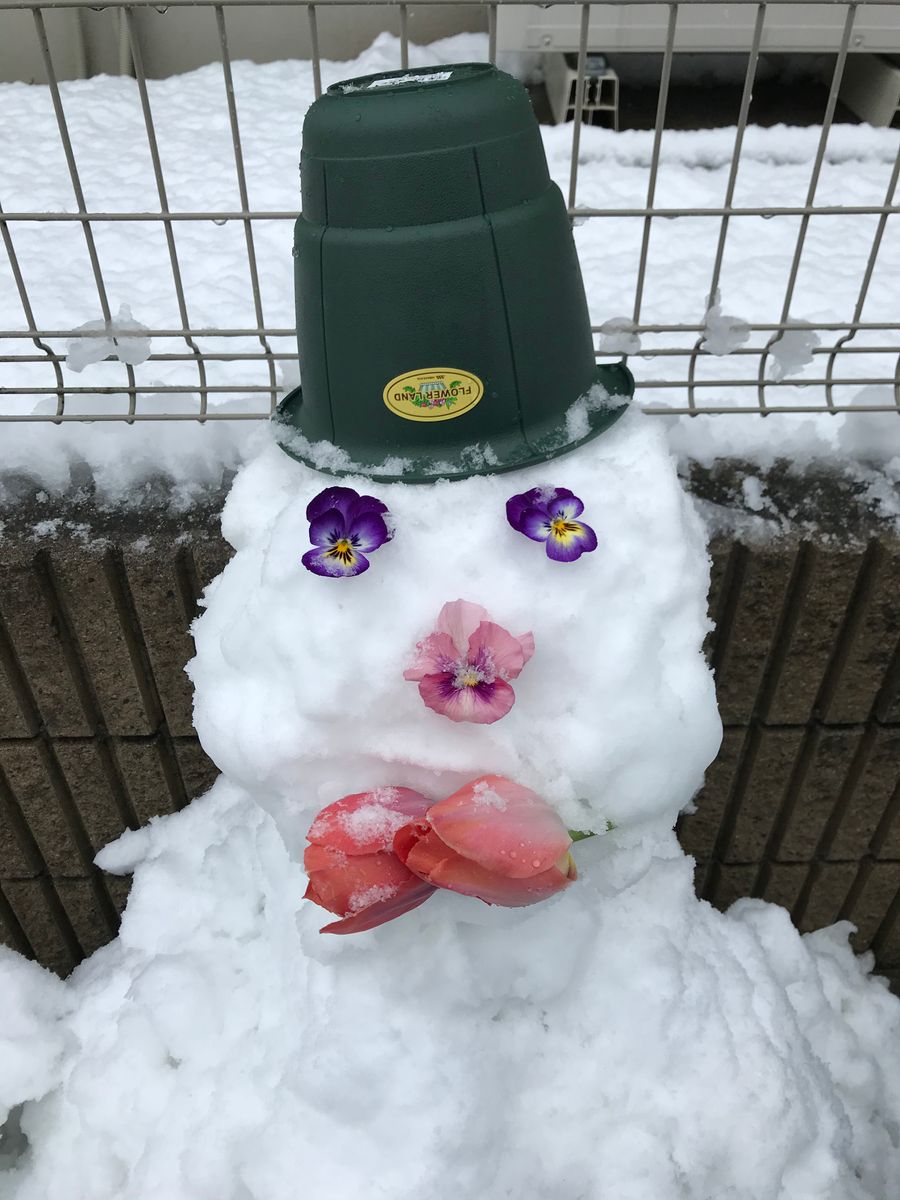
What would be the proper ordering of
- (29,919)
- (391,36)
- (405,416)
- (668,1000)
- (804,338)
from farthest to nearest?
1. (391,36)
2. (29,919)
3. (804,338)
4. (668,1000)
5. (405,416)

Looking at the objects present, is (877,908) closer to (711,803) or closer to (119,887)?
(711,803)

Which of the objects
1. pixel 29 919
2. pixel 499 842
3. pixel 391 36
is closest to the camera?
pixel 499 842

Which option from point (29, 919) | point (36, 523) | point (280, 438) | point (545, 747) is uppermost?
point (280, 438)

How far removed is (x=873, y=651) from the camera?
4.29 feet

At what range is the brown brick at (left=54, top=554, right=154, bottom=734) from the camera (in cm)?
123

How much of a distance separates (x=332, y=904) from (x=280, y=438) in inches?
17.7

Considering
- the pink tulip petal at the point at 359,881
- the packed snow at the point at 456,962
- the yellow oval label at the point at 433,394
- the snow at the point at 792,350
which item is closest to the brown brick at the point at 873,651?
the snow at the point at 792,350

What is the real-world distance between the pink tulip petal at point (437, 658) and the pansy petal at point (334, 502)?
0.45 ft

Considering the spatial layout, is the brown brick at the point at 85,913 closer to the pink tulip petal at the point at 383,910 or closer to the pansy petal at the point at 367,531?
the pink tulip petal at the point at 383,910

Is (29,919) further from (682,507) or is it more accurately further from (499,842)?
(682,507)

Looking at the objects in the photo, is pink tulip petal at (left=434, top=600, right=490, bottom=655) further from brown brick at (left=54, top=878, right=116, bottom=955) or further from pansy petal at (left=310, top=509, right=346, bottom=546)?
brown brick at (left=54, top=878, right=116, bottom=955)

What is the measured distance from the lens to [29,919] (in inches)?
63.4

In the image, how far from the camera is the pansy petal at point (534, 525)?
2.67ft

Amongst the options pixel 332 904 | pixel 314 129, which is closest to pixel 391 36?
pixel 314 129
